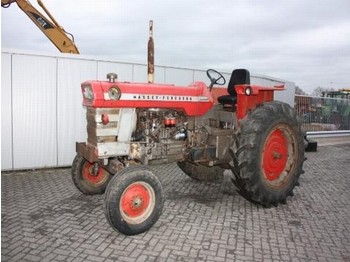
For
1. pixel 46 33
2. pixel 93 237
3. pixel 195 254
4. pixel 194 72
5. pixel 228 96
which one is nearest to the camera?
pixel 195 254

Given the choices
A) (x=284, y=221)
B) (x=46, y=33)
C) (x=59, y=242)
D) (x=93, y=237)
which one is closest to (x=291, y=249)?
(x=284, y=221)

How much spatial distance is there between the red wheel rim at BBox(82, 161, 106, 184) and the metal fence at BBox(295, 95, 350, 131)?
842 cm

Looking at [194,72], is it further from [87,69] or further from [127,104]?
[127,104]

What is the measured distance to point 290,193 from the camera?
15.9 ft

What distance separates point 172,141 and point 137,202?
109 cm

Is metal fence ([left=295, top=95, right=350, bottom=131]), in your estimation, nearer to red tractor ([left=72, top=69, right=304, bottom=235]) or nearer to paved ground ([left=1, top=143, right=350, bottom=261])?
paved ground ([left=1, top=143, right=350, bottom=261])

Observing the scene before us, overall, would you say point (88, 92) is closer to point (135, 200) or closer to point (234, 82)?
point (135, 200)

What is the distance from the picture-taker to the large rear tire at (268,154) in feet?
14.3

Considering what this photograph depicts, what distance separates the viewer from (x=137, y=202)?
3707 mm

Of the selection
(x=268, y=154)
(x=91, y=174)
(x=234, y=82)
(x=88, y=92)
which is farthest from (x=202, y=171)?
(x=88, y=92)

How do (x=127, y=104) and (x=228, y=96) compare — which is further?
(x=228, y=96)

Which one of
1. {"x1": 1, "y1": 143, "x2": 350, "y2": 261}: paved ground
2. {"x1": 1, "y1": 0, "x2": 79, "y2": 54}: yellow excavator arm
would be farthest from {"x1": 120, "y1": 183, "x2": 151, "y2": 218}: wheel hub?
{"x1": 1, "y1": 0, "x2": 79, "y2": 54}: yellow excavator arm

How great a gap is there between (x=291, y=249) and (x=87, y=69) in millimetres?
5293

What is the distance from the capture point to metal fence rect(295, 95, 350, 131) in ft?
39.5
